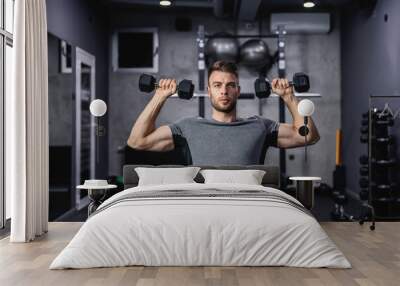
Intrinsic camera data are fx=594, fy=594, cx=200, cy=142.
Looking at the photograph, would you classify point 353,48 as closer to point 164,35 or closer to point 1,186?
point 164,35

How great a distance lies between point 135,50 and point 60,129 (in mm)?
2995

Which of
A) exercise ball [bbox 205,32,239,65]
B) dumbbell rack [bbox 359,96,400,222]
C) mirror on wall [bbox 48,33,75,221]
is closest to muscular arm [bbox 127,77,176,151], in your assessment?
mirror on wall [bbox 48,33,75,221]

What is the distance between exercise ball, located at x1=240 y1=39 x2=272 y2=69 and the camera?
888 cm

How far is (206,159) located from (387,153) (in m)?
2.56

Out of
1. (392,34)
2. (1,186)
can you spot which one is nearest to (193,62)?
(392,34)

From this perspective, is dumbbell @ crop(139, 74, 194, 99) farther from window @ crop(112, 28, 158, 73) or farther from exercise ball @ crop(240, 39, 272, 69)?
window @ crop(112, 28, 158, 73)

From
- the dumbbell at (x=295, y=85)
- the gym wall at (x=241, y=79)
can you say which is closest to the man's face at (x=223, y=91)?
the dumbbell at (x=295, y=85)

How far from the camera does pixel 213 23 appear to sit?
383 inches

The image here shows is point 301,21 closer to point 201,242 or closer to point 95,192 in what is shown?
point 95,192

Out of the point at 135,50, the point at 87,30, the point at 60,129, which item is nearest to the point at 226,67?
the point at 60,129

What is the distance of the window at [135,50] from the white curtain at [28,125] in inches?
165

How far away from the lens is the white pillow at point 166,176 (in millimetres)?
5367

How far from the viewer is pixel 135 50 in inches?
380

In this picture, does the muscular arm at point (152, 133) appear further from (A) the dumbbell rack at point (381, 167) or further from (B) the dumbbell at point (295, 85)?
(A) the dumbbell rack at point (381, 167)
